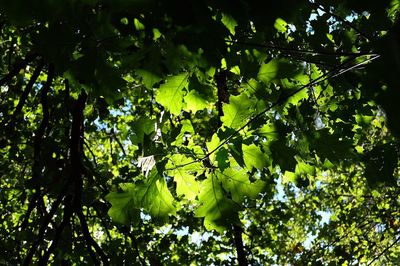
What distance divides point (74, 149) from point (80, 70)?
2.60 meters

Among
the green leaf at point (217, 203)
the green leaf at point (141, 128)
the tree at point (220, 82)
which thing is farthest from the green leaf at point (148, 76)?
the green leaf at point (217, 203)

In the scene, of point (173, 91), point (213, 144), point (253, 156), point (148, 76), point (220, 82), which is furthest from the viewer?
point (220, 82)

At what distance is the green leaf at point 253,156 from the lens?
2.25 m

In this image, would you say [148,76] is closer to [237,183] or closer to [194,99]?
[194,99]

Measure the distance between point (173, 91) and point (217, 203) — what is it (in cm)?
74

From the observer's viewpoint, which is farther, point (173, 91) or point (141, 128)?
point (173, 91)

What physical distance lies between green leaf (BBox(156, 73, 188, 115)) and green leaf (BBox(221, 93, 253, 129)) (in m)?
0.35

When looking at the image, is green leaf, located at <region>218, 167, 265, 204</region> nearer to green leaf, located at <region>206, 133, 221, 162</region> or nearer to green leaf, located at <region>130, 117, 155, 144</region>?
green leaf, located at <region>206, 133, 221, 162</region>

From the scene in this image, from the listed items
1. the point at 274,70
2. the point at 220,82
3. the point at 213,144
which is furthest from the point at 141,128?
the point at 220,82

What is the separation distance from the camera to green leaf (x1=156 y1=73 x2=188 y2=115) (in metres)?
2.40

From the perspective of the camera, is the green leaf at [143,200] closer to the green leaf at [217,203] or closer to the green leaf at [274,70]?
the green leaf at [217,203]

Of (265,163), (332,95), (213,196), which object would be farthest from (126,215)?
(332,95)

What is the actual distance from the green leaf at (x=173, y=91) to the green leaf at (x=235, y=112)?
347 mm

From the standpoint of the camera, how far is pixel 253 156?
226 cm
